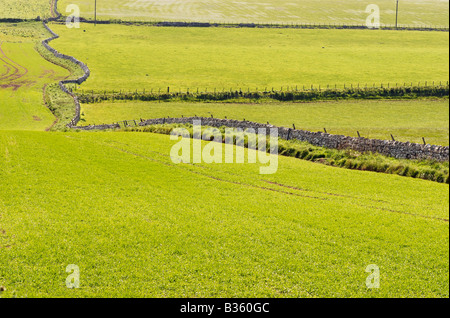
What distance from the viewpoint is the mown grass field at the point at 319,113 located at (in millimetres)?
68100

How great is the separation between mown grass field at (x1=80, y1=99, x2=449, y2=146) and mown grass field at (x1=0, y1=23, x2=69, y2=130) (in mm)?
7117

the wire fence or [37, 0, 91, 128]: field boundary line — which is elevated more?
the wire fence

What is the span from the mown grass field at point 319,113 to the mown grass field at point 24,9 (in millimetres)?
89431

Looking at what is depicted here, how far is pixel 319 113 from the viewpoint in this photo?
3083 inches

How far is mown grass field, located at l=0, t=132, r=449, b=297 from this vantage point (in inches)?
851

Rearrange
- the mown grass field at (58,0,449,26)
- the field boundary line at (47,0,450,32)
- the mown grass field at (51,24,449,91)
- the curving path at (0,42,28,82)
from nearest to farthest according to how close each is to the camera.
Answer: the curving path at (0,42,28,82)
the mown grass field at (51,24,449,91)
the field boundary line at (47,0,450,32)
the mown grass field at (58,0,449,26)

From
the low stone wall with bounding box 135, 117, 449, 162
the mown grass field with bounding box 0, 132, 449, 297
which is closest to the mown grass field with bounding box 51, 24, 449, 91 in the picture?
the low stone wall with bounding box 135, 117, 449, 162

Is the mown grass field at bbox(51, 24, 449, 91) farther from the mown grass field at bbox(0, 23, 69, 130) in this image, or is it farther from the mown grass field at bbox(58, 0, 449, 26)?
the mown grass field at bbox(58, 0, 449, 26)

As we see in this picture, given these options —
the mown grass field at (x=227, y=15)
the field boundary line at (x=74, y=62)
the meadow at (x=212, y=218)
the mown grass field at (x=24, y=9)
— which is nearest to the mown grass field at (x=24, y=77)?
the meadow at (x=212, y=218)

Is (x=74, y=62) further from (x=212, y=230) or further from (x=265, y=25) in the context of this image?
(x=212, y=230)

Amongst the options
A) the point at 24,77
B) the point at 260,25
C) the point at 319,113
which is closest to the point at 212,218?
the point at 319,113

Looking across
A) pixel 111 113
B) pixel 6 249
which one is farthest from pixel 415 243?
pixel 111 113

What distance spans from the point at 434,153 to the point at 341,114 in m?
39.7

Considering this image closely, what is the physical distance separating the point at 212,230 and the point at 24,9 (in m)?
161
